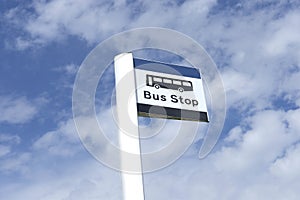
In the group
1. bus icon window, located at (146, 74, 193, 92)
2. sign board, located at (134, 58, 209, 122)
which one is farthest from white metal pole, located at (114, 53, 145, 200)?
bus icon window, located at (146, 74, 193, 92)

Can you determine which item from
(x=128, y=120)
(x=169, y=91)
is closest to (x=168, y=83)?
(x=169, y=91)

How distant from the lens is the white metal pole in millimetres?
5688

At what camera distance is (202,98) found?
7.12 metres

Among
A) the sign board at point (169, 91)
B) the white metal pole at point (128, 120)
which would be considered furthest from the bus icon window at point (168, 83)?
the white metal pole at point (128, 120)

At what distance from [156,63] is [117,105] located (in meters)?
1.23

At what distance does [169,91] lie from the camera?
689cm

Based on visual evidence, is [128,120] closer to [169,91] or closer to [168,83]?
[169,91]

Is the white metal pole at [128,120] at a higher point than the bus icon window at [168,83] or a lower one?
lower

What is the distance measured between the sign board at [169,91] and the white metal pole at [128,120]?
0.14 meters

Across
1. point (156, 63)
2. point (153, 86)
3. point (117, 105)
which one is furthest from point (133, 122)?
point (156, 63)

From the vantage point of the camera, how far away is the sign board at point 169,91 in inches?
261

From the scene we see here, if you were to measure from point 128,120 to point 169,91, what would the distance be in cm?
104

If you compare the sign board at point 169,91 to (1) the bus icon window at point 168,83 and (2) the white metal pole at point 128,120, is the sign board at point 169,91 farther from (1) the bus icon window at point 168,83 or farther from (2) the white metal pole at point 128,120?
(2) the white metal pole at point 128,120

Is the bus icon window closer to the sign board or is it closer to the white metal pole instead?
the sign board
